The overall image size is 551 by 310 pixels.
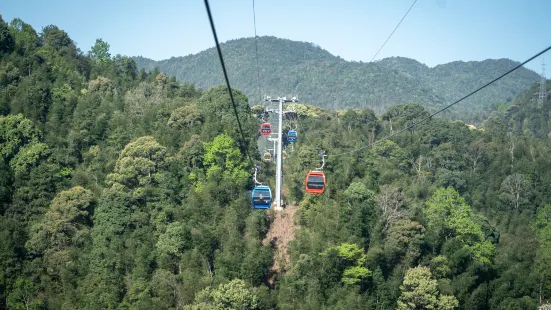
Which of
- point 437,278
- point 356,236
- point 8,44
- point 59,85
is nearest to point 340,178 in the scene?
point 356,236

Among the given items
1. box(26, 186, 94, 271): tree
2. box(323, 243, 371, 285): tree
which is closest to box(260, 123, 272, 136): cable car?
box(26, 186, 94, 271): tree

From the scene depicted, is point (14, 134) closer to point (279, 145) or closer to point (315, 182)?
point (279, 145)

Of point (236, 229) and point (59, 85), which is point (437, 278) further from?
point (59, 85)

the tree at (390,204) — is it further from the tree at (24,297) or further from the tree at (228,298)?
the tree at (24,297)

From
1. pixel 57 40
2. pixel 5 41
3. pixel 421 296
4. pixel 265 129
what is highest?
pixel 57 40

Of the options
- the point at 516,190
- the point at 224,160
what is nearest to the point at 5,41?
the point at 224,160

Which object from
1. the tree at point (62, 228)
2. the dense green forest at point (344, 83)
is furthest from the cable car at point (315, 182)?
the dense green forest at point (344, 83)
